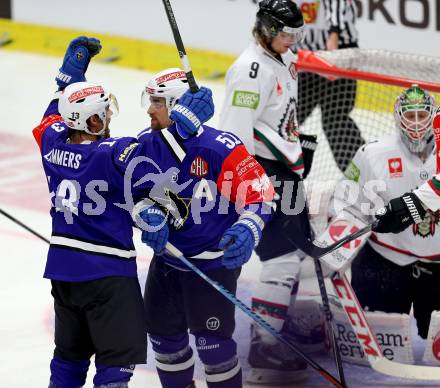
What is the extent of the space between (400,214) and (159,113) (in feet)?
3.14

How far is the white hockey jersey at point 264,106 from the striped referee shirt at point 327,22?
6.42 feet

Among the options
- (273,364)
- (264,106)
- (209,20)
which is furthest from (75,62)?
(209,20)

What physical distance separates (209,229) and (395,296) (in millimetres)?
1050

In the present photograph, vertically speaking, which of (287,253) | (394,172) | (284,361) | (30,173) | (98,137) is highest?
(98,137)

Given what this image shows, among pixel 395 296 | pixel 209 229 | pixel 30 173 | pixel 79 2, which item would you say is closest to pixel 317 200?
pixel 395 296

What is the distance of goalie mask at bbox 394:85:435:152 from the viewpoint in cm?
454

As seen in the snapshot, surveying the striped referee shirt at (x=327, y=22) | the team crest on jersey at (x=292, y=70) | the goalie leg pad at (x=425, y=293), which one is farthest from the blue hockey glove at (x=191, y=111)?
the striped referee shirt at (x=327, y=22)

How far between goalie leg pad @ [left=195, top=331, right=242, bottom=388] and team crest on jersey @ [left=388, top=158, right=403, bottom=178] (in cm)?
97

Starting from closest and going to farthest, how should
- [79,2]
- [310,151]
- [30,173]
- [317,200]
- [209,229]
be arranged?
[209,229], [310,151], [317,200], [30,173], [79,2]

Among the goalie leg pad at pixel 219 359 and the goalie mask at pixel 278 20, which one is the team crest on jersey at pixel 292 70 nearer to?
the goalie mask at pixel 278 20

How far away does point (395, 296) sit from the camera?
4.79 m

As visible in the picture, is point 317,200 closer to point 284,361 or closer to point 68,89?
point 284,361

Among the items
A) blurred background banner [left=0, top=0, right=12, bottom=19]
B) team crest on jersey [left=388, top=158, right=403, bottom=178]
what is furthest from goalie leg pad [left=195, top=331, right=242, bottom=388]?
blurred background banner [left=0, top=0, right=12, bottom=19]

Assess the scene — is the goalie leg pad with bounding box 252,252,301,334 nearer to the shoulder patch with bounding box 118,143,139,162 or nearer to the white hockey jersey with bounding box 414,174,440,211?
the white hockey jersey with bounding box 414,174,440,211
